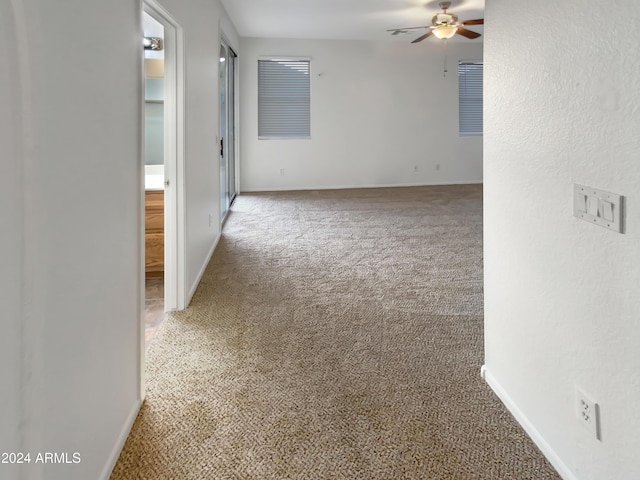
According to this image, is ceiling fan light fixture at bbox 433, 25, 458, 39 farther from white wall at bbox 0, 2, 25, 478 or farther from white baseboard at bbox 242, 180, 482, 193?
white wall at bbox 0, 2, 25, 478

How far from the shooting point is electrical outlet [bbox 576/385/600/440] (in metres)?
1.29

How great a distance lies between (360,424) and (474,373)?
0.72m

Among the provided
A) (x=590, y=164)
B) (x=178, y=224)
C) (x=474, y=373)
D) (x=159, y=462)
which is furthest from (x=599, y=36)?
(x=178, y=224)

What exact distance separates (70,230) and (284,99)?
23.8ft

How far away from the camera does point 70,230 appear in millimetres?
1232

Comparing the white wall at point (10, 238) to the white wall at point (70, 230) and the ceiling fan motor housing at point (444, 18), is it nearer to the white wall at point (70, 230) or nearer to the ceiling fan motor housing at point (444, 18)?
the white wall at point (70, 230)

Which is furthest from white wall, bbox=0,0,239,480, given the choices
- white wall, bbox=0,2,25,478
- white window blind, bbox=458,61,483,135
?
white window blind, bbox=458,61,483,135

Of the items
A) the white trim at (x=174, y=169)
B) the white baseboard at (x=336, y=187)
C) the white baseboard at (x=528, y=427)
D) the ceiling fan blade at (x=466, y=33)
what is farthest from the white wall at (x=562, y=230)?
the white baseboard at (x=336, y=187)

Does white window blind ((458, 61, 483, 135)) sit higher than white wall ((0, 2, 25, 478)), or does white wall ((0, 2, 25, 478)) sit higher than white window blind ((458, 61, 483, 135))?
white window blind ((458, 61, 483, 135))

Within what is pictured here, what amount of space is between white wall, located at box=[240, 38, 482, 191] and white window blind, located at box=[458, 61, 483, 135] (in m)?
0.14

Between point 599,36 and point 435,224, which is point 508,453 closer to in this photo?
point 599,36

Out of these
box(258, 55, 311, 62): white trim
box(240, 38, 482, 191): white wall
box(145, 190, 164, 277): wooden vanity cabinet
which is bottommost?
box(145, 190, 164, 277): wooden vanity cabinet

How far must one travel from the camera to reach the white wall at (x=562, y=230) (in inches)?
44.9

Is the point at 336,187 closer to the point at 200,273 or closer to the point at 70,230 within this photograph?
the point at 200,273
